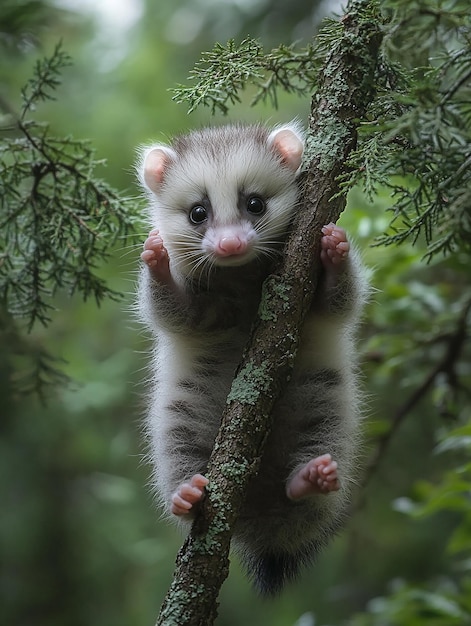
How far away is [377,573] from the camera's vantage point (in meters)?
6.49

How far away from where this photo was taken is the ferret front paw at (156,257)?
10.8ft

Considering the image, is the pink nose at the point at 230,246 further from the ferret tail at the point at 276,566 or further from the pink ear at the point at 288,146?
the ferret tail at the point at 276,566

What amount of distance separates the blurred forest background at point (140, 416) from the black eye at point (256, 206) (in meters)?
0.53

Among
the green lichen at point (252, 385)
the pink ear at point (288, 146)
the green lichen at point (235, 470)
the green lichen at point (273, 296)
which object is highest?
the pink ear at point (288, 146)

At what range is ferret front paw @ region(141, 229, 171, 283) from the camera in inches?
130

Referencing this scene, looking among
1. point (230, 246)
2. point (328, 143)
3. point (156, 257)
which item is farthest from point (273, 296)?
point (156, 257)

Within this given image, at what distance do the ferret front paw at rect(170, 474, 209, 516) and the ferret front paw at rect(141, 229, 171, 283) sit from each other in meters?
0.94

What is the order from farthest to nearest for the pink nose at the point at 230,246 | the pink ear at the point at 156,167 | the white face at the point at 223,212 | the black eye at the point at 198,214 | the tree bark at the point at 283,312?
the pink ear at the point at 156,167 < the black eye at the point at 198,214 < the white face at the point at 223,212 < the pink nose at the point at 230,246 < the tree bark at the point at 283,312

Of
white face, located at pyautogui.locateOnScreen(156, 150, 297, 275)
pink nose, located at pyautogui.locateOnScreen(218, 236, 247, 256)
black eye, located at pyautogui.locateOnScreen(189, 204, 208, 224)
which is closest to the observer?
pink nose, located at pyautogui.locateOnScreen(218, 236, 247, 256)

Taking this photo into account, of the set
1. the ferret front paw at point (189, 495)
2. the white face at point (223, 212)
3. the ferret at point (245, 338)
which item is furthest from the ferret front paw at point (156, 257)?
the ferret front paw at point (189, 495)

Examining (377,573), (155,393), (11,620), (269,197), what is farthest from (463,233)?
(11,620)

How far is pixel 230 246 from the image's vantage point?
128 inches

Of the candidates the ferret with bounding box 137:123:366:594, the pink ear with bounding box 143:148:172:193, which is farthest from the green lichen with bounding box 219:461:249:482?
the pink ear with bounding box 143:148:172:193

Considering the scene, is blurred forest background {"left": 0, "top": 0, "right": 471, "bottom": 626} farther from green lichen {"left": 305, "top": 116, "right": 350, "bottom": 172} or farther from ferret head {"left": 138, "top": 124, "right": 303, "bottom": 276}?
green lichen {"left": 305, "top": 116, "right": 350, "bottom": 172}
